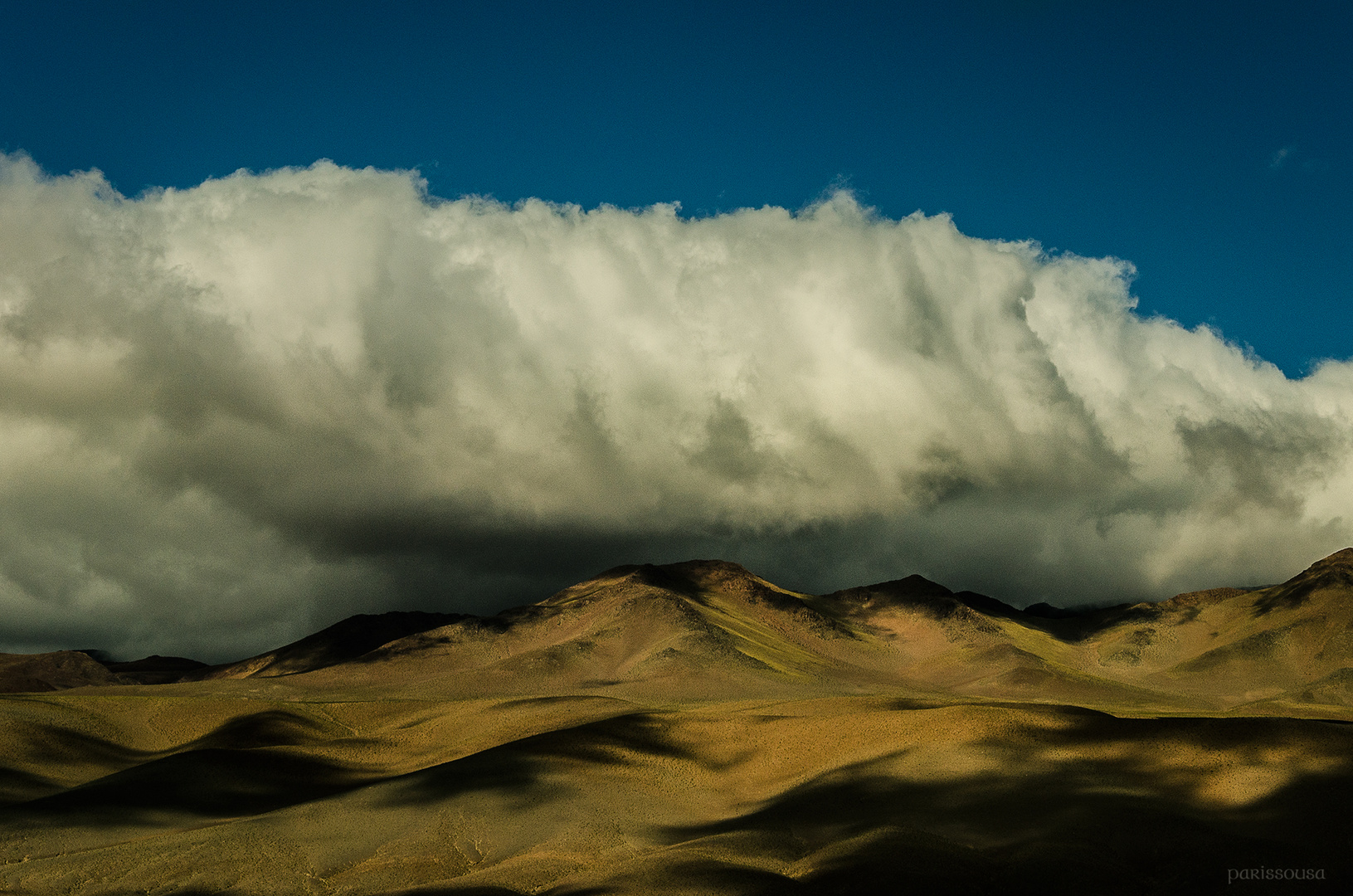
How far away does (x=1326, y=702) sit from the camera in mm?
183250

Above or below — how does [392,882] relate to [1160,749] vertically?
below

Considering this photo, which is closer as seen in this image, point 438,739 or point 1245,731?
point 1245,731

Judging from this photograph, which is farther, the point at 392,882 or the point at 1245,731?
the point at 1245,731

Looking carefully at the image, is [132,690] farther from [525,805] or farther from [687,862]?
[687,862]

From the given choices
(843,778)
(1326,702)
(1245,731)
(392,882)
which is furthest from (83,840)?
(1326,702)

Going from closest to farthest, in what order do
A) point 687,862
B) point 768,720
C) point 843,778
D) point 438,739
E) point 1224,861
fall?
point 1224,861, point 687,862, point 843,778, point 768,720, point 438,739

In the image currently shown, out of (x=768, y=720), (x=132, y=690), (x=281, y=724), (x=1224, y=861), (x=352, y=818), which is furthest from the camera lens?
(x=132, y=690)

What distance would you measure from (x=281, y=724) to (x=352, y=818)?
56.5 metres

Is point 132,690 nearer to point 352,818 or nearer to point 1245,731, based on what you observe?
point 352,818

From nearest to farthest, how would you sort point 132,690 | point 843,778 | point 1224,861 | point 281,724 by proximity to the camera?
point 1224,861
point 843,778
point 281,724
point 132,690

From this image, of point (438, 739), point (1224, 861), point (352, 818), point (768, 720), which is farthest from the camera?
point (438, 739)

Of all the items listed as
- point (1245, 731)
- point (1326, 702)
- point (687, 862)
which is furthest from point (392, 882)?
point (1326, 702)

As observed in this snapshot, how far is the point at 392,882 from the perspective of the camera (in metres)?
42.7

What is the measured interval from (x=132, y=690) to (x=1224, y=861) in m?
172
